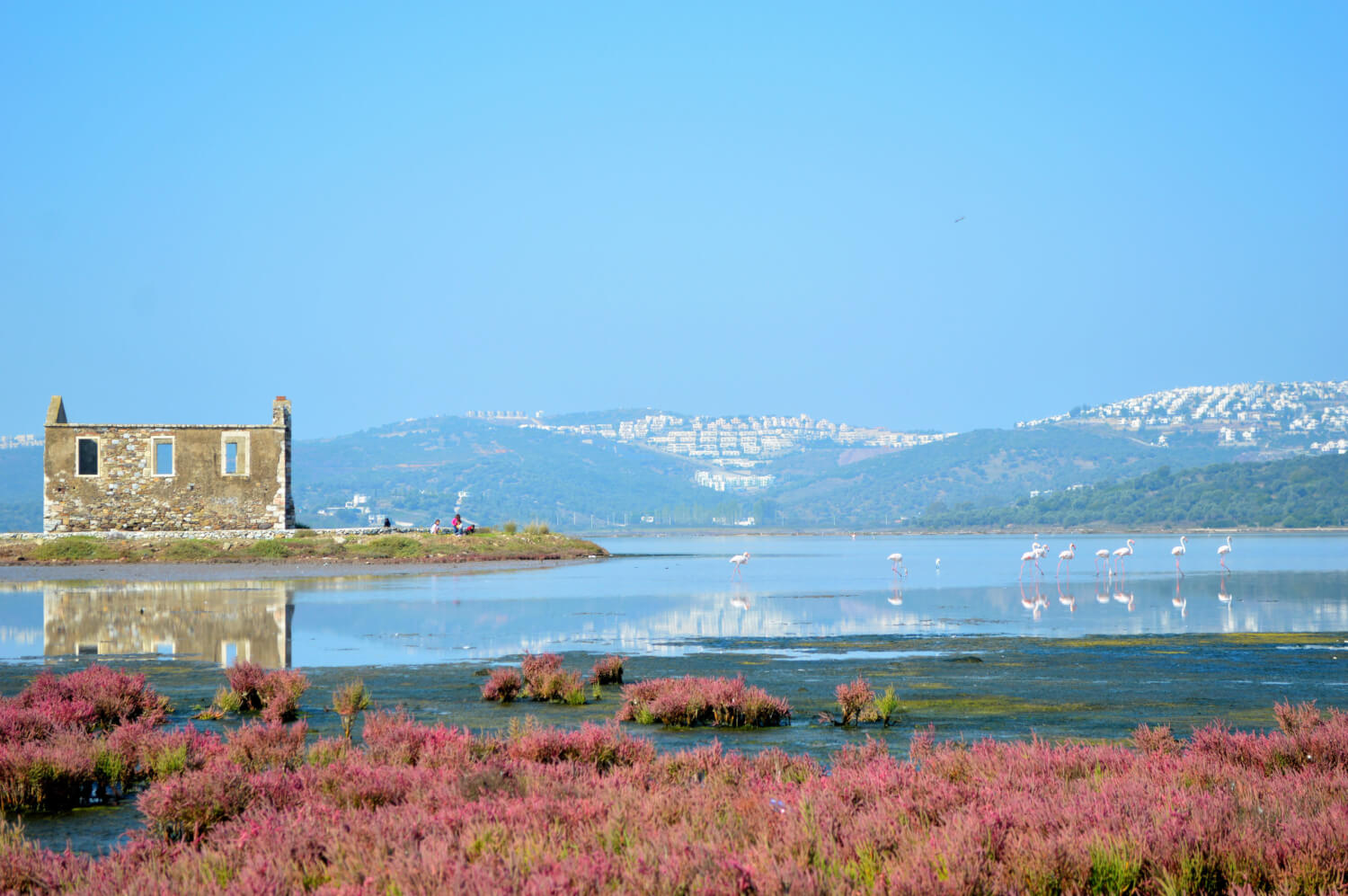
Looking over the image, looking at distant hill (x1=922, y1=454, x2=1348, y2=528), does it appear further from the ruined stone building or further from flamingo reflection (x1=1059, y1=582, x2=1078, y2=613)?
the ruined stone building

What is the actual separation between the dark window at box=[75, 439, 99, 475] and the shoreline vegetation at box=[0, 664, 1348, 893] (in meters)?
39.7

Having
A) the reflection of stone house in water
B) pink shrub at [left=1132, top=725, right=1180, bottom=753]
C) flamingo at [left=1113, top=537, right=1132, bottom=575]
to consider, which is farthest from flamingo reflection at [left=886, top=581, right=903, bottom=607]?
pink shrub at [left=1132, top=725, right=1180, bottom=753]

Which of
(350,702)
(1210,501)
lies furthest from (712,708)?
(1210,501)

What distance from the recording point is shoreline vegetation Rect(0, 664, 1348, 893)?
5023mm

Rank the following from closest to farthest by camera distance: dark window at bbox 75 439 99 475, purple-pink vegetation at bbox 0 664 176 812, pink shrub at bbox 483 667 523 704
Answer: purple-pink vegetation at bbox 0 664 176 812
pink shrub at bbox 483 667 523 704
dark window at bbox 75 439 99 475

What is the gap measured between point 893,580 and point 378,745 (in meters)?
32.2

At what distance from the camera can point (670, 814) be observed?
6.11 meters

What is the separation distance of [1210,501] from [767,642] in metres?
164

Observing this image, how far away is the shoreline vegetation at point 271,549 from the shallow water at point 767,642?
24.8 feet

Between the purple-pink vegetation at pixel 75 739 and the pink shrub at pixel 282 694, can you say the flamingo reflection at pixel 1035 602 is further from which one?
the purple-pink vegetation at pixel 75 739

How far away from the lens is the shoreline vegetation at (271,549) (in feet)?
136

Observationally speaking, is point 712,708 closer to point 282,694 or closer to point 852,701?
point 852,701

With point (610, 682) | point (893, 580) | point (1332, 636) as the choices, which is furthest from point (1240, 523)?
point (610, 682)

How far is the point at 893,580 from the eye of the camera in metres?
39.1
